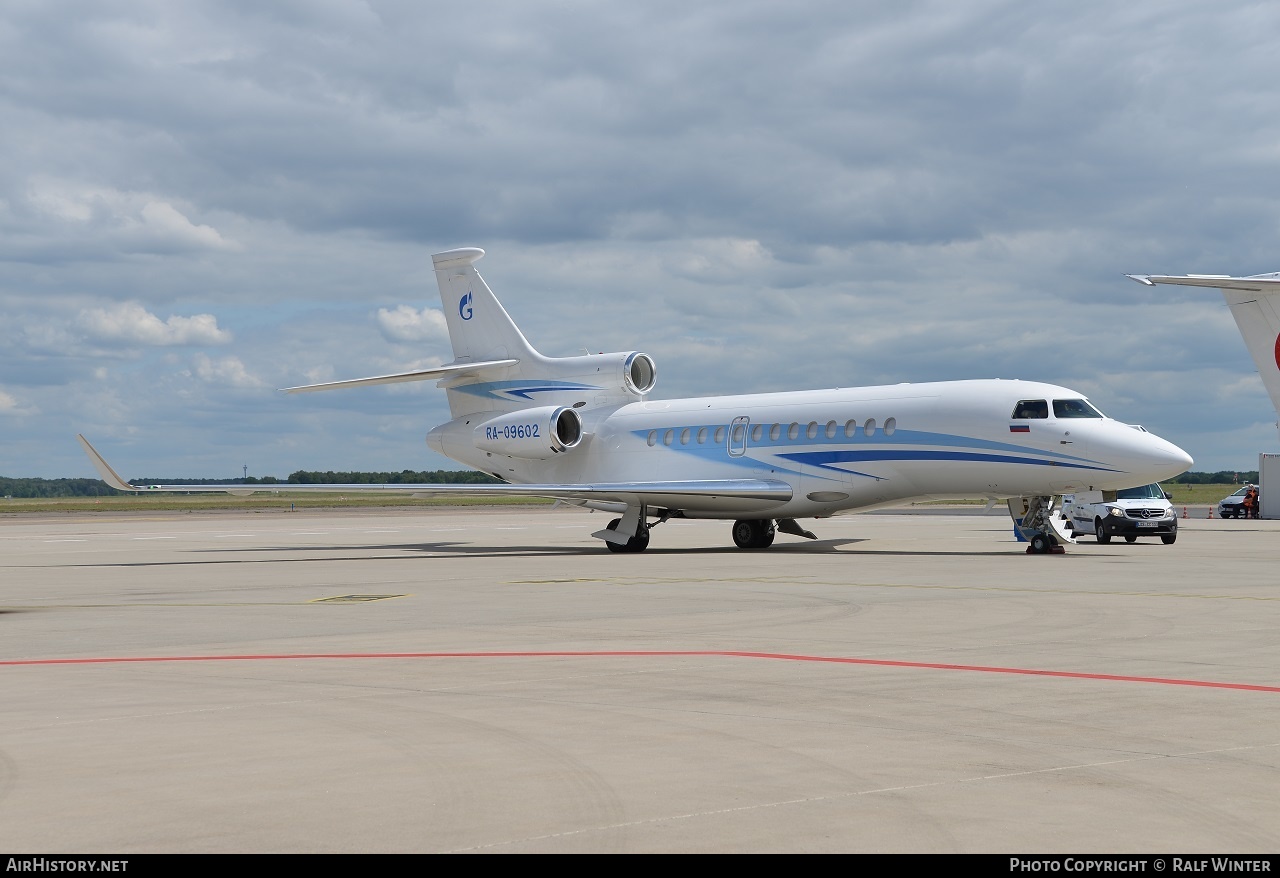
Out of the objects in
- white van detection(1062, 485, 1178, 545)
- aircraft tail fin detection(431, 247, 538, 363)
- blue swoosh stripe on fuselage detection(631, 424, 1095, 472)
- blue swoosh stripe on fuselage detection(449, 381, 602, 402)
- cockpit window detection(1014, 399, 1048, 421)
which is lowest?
white van detection(1062, 485, 1178, 545)

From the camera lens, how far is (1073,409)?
27.3 meters

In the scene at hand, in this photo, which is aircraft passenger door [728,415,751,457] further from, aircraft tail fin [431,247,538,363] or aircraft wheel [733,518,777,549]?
aircraft tail fin [431,247,538,363]

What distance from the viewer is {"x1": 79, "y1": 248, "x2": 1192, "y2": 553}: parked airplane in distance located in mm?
27250

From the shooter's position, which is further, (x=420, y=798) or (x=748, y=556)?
(x=748, y=556)

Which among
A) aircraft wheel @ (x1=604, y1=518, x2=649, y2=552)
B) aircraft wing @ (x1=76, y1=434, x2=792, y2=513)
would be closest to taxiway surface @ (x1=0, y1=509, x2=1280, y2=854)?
aircraft wing @ (x1=76, y1=434, x2=792, y2=513)

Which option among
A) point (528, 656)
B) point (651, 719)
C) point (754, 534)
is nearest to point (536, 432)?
point (754, 534)

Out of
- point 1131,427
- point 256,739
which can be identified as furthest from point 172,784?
point 1131,427

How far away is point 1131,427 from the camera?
88.1ft

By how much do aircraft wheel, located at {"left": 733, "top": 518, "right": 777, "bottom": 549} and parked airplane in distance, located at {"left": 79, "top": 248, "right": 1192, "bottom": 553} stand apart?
5 cm

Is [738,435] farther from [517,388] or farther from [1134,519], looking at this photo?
[1134,519]

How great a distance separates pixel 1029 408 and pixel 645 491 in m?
8.93

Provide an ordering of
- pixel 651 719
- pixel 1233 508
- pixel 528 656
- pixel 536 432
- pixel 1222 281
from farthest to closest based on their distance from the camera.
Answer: pixel 1233 508
pixel 536 432
pixel 1222 281
pixel 528 656
pixel 651 719

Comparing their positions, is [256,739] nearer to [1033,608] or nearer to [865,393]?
[1033,608]

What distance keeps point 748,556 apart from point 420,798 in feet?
75.1
